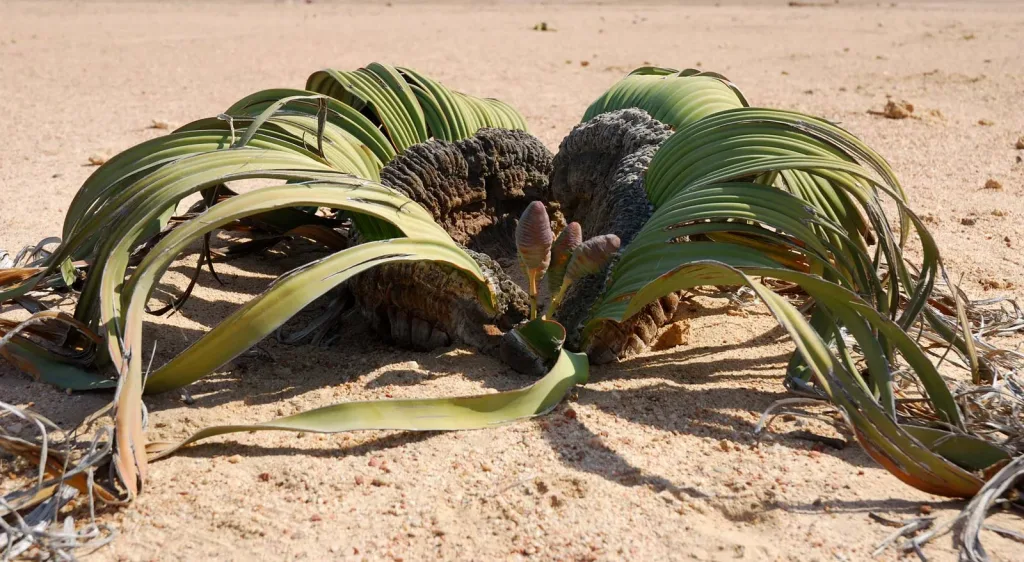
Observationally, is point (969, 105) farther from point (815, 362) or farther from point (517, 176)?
point (815, 362)

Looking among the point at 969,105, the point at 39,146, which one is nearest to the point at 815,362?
the point at 39,146

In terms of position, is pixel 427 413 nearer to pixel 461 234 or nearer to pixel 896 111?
pixel 461 234

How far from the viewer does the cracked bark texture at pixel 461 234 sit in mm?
1697

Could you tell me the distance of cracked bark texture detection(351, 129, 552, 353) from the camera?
170 centimetres

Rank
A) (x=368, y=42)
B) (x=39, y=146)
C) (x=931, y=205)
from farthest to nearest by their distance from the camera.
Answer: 1. (x=368, y=42)
2. (x=39, y=146)
3. (x=931, y=205)

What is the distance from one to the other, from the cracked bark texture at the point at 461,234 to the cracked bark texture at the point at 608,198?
0.09m

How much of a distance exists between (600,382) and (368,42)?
232 inches

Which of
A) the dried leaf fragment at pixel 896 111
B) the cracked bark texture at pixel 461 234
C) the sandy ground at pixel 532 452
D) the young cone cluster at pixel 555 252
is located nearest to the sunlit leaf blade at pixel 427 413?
the sandy ground at pixel 532 452

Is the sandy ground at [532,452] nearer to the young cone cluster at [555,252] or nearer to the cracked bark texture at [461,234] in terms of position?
the cracked bark texture at [461,234]

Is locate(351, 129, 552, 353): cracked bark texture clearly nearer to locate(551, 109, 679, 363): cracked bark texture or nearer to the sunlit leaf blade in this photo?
locate(551, 109, 679, 363): cracked bark texture

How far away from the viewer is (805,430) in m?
1.44

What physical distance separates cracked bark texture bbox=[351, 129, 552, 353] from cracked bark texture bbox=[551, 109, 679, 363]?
91mm

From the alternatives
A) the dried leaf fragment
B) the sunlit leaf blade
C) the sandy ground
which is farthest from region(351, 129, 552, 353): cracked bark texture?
the dried leaf fragment

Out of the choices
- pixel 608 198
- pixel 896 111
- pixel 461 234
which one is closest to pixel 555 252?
pixel 608 198
